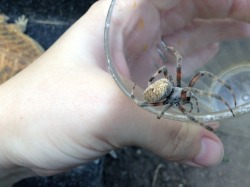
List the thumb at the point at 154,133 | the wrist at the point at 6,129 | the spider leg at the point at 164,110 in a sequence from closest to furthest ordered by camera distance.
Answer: the spider leg at the point at 164,110 < the thumb at the point at 154,133 < the wrist at the point at 6,129

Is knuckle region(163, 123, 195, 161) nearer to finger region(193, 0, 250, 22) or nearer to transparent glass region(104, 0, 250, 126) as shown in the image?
transparent glass region(104, 0, 250, 126)

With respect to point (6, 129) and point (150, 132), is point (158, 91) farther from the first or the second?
point (6, 129)

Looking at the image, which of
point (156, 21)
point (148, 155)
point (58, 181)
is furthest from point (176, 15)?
point (58, 181)

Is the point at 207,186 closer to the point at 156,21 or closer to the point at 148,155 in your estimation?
the point at 148,155

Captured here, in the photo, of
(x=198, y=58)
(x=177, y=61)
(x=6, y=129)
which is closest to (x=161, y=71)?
(x=177, y=61)

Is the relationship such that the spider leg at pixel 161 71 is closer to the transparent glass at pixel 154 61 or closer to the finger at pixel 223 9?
the transparent glass at pixel 154 61

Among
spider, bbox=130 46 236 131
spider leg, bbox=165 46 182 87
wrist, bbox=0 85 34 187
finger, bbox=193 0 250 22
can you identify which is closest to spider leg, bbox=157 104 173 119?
spider, bbox=130 46 236 131

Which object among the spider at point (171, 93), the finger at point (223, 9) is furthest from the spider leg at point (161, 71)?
the finger at point (223, 9)
